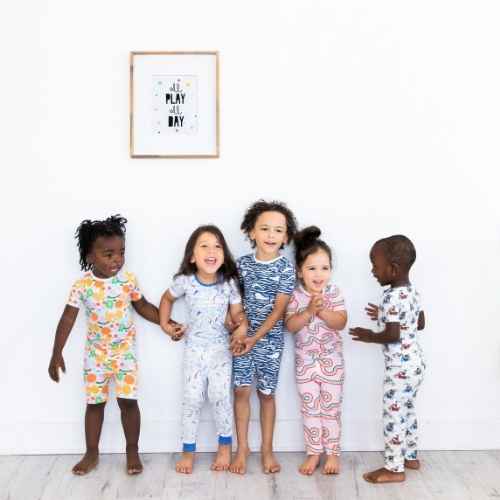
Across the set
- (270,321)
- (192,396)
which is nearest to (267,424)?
(192,396)

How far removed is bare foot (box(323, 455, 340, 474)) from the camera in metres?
2.37

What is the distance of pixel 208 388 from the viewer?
246 cm

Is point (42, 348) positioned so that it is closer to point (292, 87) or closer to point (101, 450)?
point (101, 450)

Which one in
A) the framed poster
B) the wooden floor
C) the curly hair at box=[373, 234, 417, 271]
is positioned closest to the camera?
the wooden floor

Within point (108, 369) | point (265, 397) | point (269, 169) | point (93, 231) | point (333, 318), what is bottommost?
point (265, 397)

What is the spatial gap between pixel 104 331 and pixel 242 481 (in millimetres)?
767

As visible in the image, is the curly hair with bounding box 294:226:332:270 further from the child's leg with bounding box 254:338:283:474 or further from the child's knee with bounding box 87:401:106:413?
the child's knee with bounding box 87:401:106:413

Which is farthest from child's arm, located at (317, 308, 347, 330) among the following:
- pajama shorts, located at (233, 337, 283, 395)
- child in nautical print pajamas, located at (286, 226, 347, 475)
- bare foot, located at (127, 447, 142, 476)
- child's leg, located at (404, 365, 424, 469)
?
bare foot, located at (127, 447, 142, 476)

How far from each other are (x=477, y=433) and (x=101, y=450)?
5.07 feet

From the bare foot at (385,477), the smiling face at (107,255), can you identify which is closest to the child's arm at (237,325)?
the smiling face at (107,255)

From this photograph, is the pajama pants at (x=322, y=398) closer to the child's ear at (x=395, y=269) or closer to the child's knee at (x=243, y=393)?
the child's knee at (x=243, y=393)

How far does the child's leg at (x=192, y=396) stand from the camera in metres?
2.43

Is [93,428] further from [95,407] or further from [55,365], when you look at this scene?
[55,365]

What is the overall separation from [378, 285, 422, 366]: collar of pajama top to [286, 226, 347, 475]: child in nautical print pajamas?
0.67 ft
